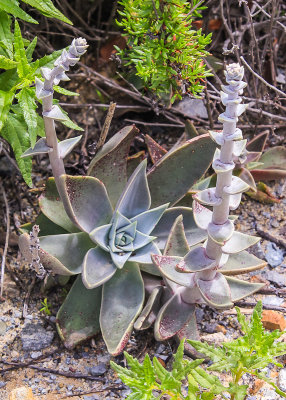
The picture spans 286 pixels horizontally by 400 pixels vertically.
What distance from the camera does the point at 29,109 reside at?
199cm

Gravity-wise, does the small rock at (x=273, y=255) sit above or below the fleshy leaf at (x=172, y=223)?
below

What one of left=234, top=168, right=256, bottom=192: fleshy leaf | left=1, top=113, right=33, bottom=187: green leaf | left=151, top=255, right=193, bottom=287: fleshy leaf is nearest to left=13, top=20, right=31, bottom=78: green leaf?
left=1, top=113, right=33, bottom=187: green leaf

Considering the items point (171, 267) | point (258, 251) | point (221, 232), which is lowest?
point (258, 251)

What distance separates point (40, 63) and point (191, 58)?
58cm

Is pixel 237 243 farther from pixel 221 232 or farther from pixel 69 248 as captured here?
pixel 69 248

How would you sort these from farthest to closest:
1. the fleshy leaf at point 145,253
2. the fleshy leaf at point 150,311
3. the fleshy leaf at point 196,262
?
the fleshy leaf at point 145,253
the fleshy leaf at point 150,311
the fleshy leaf at point 196,262

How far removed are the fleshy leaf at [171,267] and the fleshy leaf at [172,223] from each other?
27 centimetres

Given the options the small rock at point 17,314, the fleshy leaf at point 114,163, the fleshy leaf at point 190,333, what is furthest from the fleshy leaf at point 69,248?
the fleshy leaf at point 190,333

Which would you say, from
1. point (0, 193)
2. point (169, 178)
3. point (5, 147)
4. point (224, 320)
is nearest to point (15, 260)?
point (0, 193)

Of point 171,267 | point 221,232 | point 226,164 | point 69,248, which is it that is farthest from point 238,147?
point 69,248

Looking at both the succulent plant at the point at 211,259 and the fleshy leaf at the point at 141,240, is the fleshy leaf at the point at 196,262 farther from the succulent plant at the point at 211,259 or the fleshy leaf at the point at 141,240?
the fleshy leaf at the point at 141,240

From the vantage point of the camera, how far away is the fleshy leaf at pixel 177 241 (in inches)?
82.1

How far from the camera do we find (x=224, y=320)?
91.1 inches

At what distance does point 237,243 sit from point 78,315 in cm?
69
